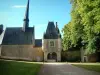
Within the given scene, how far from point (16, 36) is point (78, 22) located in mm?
38554

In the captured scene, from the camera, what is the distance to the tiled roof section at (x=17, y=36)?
68525mm

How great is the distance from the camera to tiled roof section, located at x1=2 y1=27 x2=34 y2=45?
68.5m

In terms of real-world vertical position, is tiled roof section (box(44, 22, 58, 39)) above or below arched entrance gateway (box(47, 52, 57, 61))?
above

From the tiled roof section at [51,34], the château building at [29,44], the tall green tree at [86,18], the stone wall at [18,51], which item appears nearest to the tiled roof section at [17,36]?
the château building at [29,44]

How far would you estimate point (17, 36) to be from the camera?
6981 centimetres

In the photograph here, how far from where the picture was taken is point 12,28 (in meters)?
71.8

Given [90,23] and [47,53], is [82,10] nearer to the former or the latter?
[90,23]

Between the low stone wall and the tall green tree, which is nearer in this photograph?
the tall green tree

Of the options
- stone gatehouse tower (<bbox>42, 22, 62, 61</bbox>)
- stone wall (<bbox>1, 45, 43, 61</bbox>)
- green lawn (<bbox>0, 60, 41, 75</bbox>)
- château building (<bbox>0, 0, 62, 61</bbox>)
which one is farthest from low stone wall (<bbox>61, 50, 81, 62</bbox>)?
green lawn (<bbox>0, 60, 41, 75</bbox>)

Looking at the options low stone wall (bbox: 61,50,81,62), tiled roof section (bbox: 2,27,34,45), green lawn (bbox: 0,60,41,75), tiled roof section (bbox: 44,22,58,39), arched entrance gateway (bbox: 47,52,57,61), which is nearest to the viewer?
green lawn (bbox: 0,60,41,75)

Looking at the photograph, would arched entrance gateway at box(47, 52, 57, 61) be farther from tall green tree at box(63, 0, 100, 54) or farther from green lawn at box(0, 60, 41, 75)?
green lawn at box(0, 60, 41, 75)

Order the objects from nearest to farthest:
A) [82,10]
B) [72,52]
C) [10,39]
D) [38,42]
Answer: [82,10] < [72,52] < [10,39] < [38,42]

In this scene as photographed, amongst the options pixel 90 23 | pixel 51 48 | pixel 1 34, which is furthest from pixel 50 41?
pixel 90 23

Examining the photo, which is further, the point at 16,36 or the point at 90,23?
the point at 16,36
